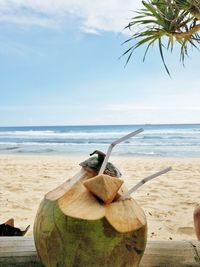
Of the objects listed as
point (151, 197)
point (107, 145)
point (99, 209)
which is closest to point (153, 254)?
point (99, 209)

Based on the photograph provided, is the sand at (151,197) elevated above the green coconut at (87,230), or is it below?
below

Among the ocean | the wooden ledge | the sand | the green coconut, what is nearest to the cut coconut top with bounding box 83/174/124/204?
the green coconut

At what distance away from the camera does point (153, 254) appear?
1116 millimetres

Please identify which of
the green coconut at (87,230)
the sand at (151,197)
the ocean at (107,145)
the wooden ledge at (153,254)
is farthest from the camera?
the ocean at (107,145)

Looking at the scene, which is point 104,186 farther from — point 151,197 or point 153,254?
point 151,197

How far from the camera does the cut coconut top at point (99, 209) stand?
0.85 m

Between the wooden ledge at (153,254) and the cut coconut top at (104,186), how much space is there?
35cm

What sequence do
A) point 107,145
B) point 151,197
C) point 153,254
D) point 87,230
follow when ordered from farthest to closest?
point 107,145 → point 151,197 → point 153,254 → point 87,230

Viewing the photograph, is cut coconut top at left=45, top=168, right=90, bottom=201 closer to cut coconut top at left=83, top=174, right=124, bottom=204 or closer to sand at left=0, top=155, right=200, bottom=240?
cut coconut top at left=83, top=174, right=124, bottom=204

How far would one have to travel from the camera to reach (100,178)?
0.85m

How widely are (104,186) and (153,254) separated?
40 centimetres

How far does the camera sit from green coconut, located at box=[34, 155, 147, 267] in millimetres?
837

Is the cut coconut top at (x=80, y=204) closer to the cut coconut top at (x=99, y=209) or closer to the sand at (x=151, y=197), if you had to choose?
the cut coconut top at (x=99, y=209)

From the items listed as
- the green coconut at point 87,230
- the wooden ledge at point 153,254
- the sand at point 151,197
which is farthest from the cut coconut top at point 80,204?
the sand at point 151,197
